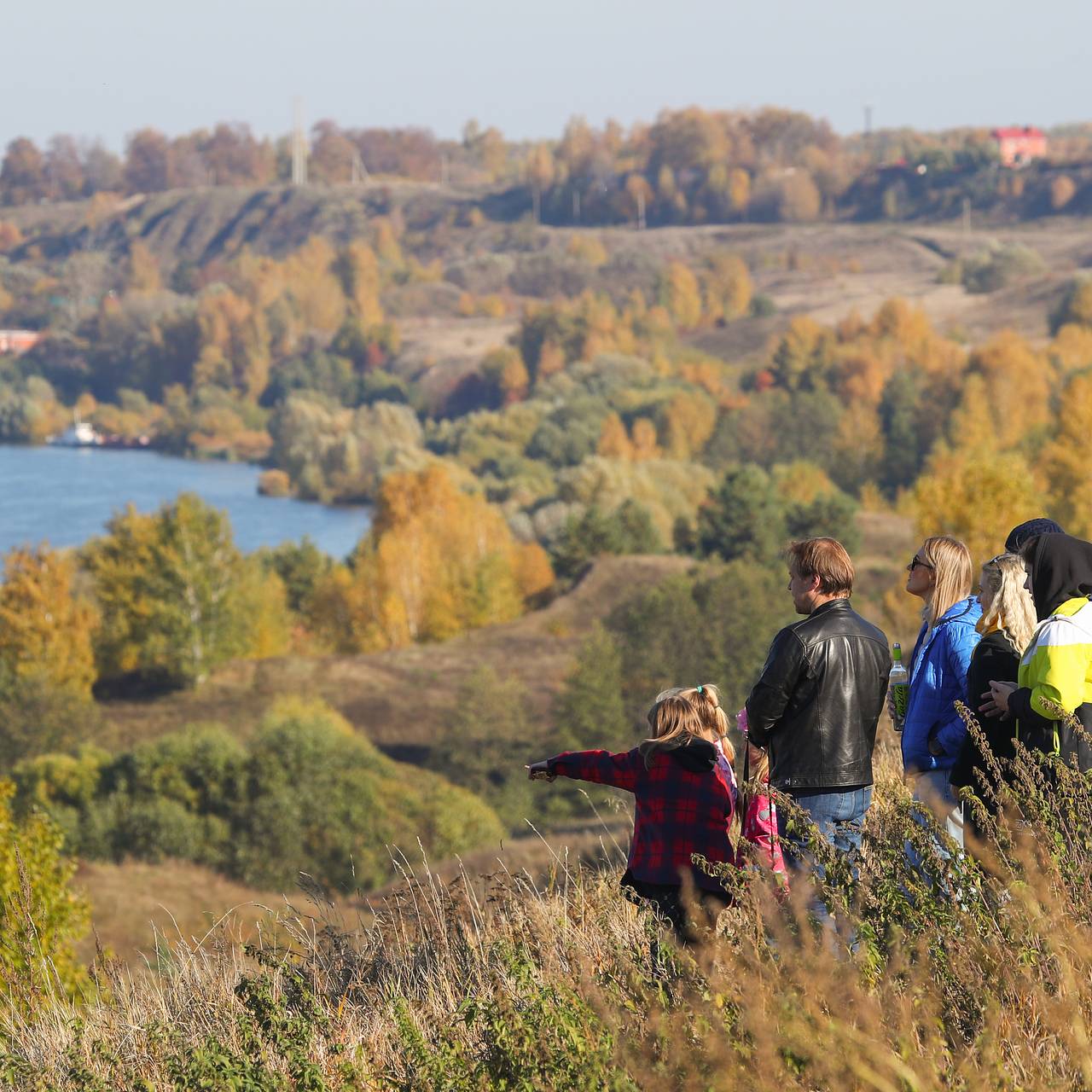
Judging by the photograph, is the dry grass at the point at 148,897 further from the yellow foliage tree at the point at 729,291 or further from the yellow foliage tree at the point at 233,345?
the yellow foliage tree at the point at 233,345

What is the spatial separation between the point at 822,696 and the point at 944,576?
0.69 meters

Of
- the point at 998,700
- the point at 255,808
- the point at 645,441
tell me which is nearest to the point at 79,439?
the point at 645,441

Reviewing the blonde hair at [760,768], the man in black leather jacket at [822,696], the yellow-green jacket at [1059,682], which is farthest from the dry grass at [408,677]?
the yellow-green jacket at [1059,682]

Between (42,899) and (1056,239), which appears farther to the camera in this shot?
(1056,239)

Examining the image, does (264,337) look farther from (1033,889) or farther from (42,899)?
(1033,889)

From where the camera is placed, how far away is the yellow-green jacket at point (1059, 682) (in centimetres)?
421

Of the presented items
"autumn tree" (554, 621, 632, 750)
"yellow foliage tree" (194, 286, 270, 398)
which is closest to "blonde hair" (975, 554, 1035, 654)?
→ "autumn tree" (554, 621, 632, 750)

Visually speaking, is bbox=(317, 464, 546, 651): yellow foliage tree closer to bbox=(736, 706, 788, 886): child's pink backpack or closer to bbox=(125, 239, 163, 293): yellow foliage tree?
bbox=(736, 706, 788, 886): child's pink backpack

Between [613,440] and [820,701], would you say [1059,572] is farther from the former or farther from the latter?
[613,440]

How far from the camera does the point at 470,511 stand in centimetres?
5841

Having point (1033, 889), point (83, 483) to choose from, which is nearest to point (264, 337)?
point (83, 483)

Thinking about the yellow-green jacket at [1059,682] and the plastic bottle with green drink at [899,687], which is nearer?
the yellow-green jacket at [1059,682]

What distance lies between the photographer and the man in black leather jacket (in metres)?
4.46

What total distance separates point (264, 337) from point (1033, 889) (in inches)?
6108
